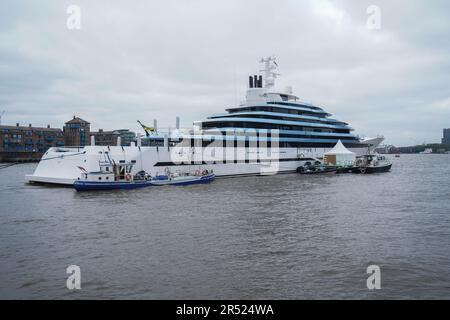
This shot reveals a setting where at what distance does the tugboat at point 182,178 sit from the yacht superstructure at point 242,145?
→ 180 cm

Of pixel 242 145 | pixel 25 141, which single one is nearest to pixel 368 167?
pixel 242 145


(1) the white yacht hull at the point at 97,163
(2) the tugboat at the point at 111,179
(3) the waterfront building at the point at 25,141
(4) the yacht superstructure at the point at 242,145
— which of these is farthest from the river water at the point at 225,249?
(3) the waterfront building at the point at 25,141

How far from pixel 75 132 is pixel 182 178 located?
12439 cm

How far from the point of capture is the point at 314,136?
238ft

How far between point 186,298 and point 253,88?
61.7 m

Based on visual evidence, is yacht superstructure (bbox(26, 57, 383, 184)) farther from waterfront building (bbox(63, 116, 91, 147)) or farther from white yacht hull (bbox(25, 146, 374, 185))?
waterfront building (bbox(63, 116, 91, 147))

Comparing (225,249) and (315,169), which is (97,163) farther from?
(315,169)

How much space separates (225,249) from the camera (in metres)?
16.1

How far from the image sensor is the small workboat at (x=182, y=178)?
42844 millimetres

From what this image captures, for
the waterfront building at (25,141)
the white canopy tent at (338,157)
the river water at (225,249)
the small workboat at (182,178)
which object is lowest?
the river water at (225,249)

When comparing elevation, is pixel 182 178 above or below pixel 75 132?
below

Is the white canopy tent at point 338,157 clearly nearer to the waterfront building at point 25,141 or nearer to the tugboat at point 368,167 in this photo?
the tugboat at point 368,167

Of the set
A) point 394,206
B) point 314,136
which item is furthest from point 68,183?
point 314,136

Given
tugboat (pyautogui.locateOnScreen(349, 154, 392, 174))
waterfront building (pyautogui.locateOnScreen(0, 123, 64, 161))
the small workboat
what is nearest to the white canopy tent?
tugboat (pyautogui.locateOnScreen(349, 154, 392, 174))
